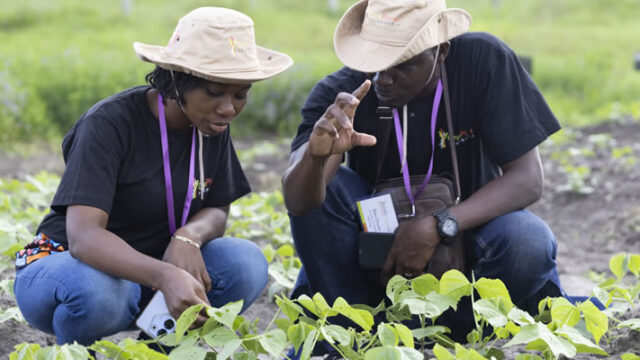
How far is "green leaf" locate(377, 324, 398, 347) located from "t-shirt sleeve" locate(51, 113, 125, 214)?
811 mm

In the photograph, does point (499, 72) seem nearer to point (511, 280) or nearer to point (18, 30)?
point (511, 280)

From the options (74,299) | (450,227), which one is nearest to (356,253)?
(450,227)

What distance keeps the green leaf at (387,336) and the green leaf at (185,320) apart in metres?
0.43

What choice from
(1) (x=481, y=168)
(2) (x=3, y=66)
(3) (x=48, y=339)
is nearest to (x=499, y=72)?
(1) (x=481, y=168)

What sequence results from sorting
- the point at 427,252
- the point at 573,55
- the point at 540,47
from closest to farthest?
the point at 427,252
the point at 573,55
the point at 540,47

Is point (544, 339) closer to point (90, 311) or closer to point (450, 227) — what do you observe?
point (450, 227)

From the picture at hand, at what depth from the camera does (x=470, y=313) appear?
7.85ft

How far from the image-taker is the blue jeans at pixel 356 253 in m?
2.32

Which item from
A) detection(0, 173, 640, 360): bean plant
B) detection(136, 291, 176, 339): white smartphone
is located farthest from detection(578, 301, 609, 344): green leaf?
detection(136, 291, 176, 339): white smartphone

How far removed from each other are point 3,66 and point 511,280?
6031mm

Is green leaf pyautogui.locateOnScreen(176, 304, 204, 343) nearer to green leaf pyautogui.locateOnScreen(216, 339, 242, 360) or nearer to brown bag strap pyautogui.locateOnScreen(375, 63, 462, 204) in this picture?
green leaf pyautogui.locateOnScreen(216, 339, 242, 360)

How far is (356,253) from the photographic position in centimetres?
248

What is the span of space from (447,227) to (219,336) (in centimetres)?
77

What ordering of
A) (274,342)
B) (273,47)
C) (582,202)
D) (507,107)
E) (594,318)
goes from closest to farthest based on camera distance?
1. (274,342)
2. (594,318)
3. (507,107)
4. (582,202)
5. (273,47)
